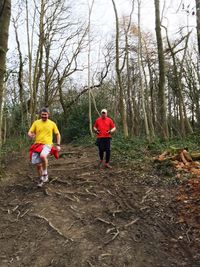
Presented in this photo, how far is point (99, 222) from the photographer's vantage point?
6.78m

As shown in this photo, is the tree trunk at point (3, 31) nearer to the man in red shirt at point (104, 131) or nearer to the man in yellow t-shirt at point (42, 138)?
the man in yellow t-shirt at point (42, 138)

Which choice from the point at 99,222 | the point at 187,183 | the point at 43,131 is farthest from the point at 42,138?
the point at 187,183

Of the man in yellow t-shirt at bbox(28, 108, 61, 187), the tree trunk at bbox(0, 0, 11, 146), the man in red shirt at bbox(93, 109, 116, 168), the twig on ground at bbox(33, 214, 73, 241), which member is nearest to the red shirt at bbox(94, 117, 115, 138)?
the man in red shirt at bbox(93, 109, 116, 168)

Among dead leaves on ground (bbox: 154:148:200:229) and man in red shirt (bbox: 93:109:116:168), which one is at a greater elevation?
man in red shirt (bbox: 93:109:116:168)

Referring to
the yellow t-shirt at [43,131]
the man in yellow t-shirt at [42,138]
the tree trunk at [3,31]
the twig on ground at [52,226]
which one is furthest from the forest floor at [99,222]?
the tree trunk at [3,31]

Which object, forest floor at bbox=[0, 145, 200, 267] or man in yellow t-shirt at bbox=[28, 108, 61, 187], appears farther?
man in yellow t-shirt at bbox=[28, 108, 61, 187]

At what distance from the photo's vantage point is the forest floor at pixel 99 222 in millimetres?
5574

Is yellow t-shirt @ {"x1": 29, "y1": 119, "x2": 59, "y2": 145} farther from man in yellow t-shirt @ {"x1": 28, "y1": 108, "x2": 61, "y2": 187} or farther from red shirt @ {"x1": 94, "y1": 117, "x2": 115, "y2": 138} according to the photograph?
red shirt @ {"x1": 94, "y1": 117, "x2": 115, "y2": 138}

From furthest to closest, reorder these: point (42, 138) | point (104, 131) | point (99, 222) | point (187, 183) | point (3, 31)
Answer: point (104, 131) < point (3, 31) < point (42, 138) < point (187, 183) < point (99, 222)

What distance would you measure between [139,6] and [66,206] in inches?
676

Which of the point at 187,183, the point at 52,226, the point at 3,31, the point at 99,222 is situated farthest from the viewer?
the point at 3,31

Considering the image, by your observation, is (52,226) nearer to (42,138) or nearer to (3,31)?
(42,138)

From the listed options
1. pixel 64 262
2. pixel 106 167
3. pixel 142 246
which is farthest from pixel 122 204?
pixel 106 167

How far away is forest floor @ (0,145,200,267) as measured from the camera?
18.3 feet
